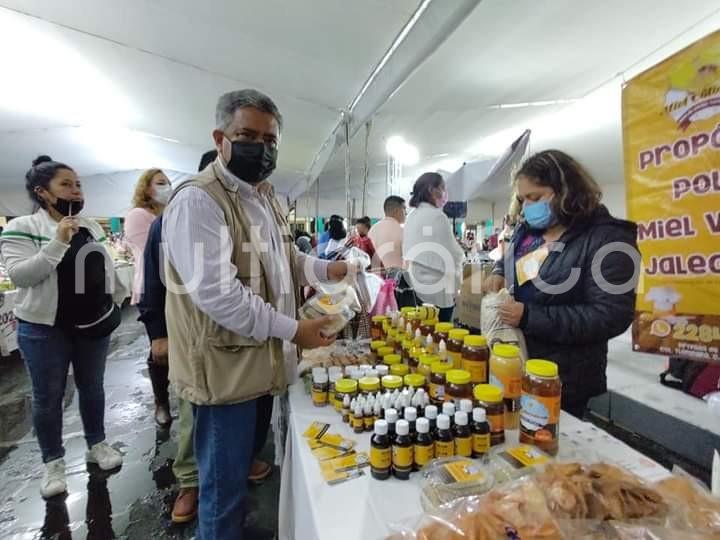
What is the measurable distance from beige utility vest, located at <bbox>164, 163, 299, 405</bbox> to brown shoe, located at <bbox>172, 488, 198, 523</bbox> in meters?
0.93

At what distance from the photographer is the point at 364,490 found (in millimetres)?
711

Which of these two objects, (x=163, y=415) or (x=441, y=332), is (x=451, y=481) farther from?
(x=163, y=415)

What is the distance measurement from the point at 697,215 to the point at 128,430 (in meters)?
3.46

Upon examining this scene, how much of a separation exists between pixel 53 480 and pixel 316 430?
170 centimetres

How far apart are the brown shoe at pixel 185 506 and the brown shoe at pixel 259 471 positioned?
0.92 feet

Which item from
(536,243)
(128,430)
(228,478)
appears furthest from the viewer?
(128,430)

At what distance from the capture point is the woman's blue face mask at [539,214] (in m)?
1.20

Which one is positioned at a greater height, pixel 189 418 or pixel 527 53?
pixel 527 53

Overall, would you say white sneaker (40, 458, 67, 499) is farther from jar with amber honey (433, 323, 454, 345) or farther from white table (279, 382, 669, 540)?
jar with amber honey (433, 323, 454, 345)

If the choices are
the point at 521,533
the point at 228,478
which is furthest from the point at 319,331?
the point at 521,533

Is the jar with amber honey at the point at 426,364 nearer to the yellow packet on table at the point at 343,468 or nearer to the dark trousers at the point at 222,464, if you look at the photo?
the yellow packet on table at the point at 343,468

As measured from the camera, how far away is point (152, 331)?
1506 millimetres

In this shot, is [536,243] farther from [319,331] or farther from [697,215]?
[697,215]

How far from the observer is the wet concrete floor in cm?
157
